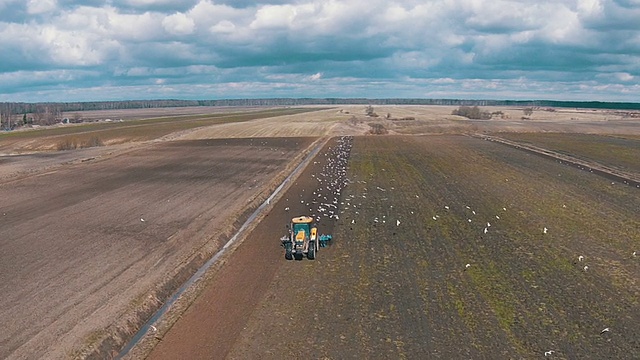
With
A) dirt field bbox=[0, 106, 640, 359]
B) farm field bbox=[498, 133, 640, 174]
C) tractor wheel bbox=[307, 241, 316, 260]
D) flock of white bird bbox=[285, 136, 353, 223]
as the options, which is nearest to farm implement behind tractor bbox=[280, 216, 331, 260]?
tractor wheel bbox=[307, 241, 316, 260]

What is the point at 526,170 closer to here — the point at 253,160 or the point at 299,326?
the point at 253,160

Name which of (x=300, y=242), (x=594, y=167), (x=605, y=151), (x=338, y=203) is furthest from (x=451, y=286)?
(x=605, y=151)

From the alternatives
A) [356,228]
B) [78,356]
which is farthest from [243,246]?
[78,356]

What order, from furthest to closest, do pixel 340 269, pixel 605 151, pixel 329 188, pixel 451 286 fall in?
pixel 605 151 < pixel 329 188 < pixel 340 269 < pixel 451 286

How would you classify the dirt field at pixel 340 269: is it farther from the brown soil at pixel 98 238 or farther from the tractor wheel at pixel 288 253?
the tractor wheel at pixel 288 253

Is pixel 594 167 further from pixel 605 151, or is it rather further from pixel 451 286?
pixel 451 286

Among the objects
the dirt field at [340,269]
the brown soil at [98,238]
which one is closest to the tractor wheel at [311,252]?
the dirt field at [340,269]
